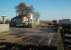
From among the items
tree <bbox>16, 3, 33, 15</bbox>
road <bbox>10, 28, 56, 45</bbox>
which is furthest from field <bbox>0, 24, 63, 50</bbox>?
tree <bbox>16, 3, 33, 15</bbox>

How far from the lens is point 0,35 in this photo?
285 centimetres

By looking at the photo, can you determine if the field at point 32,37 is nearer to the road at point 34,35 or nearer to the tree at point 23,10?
the road at point 34,35

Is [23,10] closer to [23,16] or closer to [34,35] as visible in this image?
[23,16]

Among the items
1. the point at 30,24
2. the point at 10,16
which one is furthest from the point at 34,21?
the point at 10,16

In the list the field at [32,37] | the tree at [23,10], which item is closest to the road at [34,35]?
the field at [32,37]

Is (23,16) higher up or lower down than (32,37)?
higher up

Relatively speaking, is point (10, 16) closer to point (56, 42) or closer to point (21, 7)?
point (21, 7)

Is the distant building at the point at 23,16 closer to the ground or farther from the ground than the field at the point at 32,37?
farther from the ground

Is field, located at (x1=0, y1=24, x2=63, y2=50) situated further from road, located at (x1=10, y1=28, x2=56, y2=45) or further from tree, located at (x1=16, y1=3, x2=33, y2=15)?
tree, located at (x1=16, y1=3, x2=33, y2=15)

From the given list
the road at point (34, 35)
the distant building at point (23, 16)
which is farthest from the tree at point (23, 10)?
the road at point (34, 35)

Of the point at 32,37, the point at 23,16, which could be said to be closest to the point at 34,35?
the point at 32,37

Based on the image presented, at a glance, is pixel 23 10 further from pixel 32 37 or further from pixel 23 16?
pixel 32 37

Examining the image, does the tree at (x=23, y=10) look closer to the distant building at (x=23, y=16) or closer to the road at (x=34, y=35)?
the distant building at (x=23, y=16)

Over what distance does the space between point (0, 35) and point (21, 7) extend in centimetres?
42
